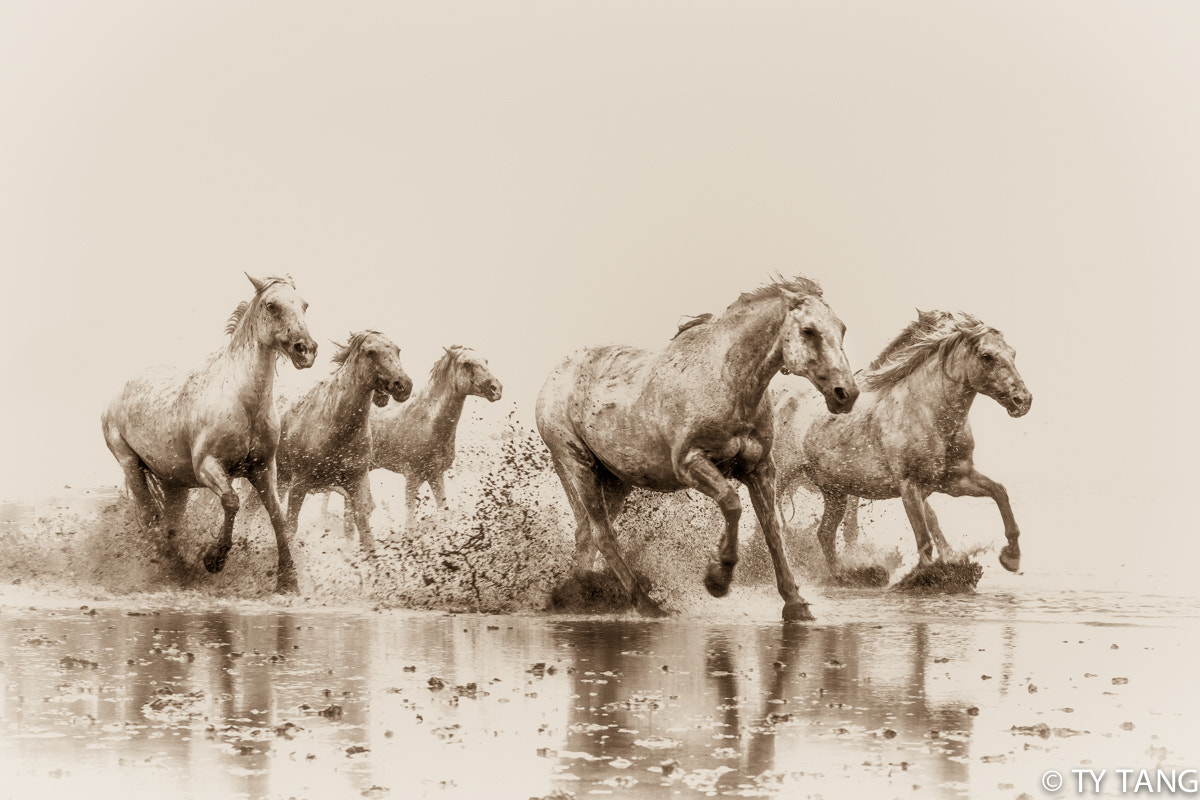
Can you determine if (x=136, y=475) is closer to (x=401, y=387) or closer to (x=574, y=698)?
(x=401, y=387)

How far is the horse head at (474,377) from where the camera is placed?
16844 mm

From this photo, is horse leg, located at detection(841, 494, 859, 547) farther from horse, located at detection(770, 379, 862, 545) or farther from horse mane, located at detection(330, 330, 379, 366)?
horse mane, located at detection(330, 330, 379, 366)

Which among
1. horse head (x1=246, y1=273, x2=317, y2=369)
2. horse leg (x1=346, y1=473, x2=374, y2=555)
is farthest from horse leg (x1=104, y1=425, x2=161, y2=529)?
horse head (x1=246, y1=273, x2=317, y2=369)

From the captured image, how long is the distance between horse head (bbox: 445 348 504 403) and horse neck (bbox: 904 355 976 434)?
14.5 feet

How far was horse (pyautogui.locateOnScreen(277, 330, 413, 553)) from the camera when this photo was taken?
1505 centimetres

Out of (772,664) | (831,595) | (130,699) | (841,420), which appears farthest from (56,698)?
(841,420)

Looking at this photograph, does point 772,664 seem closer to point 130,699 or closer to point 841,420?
point 130,699

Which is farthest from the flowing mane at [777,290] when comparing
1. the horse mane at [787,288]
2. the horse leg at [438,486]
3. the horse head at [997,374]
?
the horse leg at [438,486]

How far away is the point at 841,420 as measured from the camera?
615 inches

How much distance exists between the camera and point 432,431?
1714 centimetres

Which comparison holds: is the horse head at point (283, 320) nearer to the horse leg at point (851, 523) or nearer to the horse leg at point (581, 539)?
the horse leg at point (581, 539)

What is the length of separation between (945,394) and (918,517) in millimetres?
1090

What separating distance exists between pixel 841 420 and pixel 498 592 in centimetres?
407

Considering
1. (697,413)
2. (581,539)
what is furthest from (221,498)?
(697,413)
